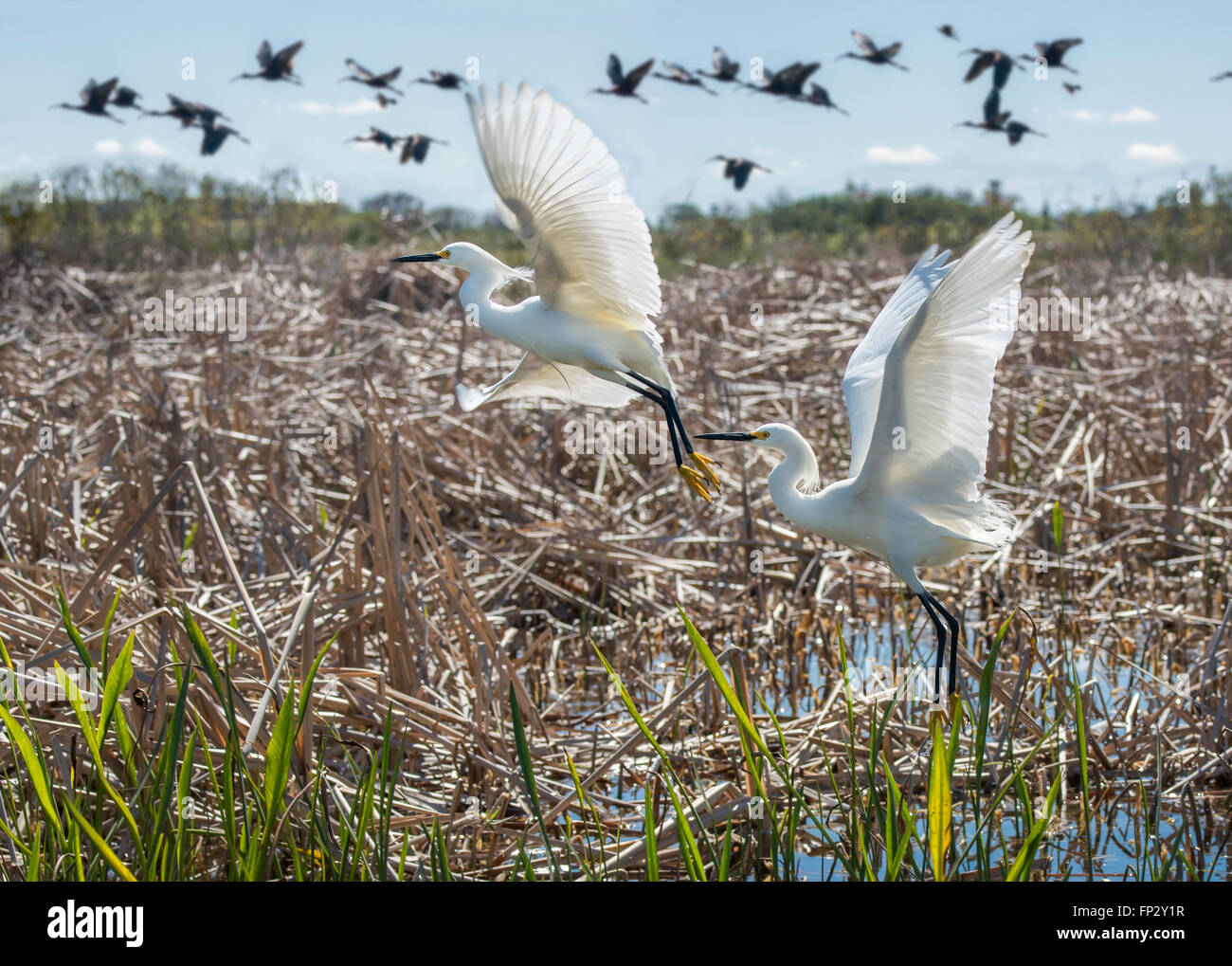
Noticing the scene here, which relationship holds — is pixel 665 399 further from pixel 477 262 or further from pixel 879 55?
pixel 879 55

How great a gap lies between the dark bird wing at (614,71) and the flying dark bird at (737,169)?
1.25 m

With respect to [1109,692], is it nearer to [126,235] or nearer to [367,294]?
[367,294]

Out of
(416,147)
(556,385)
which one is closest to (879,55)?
(416,147)

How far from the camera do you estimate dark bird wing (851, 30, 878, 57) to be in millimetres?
10258

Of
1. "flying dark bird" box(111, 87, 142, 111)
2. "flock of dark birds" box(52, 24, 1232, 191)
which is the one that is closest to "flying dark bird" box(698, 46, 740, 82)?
"flock of dark birds" box(52, 24, 1232, 191)

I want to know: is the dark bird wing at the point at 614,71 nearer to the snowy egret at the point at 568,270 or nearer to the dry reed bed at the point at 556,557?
the dry reed bed at the point at 556,557

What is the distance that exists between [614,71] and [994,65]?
3.86 meters

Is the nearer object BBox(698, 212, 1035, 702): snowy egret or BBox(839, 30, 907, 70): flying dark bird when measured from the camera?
BBox(698, 212, 1035, 702): snowy egret

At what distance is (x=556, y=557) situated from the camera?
548 cm

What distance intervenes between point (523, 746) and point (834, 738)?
5.75 ft
